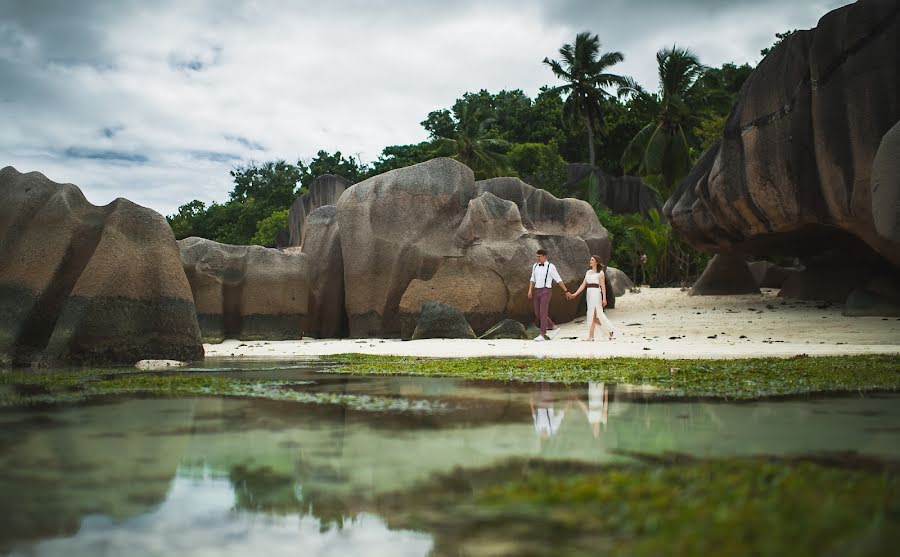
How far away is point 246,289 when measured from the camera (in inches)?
562

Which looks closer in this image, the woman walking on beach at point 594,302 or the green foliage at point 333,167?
the woman walking on beach at point 594,302

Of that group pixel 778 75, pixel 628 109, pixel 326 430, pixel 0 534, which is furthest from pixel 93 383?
pixel 628 109

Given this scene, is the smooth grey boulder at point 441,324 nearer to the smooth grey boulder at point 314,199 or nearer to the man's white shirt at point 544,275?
the man's white shirt at point 544,275

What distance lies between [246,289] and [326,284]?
1.85m

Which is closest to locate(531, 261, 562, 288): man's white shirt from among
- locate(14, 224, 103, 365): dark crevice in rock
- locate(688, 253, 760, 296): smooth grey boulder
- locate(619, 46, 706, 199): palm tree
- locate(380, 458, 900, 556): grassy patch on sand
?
locate(14, 224, 103, 365): dark crevice in rock

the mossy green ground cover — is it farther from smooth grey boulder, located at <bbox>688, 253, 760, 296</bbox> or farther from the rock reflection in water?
smooth grey boulder, located at <bbox>688, 253, 760, 296</bbox>

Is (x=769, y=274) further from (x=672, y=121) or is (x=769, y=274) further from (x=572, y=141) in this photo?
(x=572, y=141)

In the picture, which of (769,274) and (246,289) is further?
(769,274)

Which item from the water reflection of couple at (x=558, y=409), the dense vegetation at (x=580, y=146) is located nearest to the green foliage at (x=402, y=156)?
the dense vegetation at (x=580, y=146)

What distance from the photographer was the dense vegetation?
1160 inches

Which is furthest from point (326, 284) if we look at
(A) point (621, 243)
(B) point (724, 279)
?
(A) point (621, 243)

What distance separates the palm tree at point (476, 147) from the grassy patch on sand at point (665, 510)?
34.6 meters

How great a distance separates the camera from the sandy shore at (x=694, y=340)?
9.12 metres

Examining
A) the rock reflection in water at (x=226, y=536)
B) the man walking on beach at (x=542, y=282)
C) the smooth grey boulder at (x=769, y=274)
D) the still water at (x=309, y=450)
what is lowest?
the rock reflection in water at (x=226, y=536)
